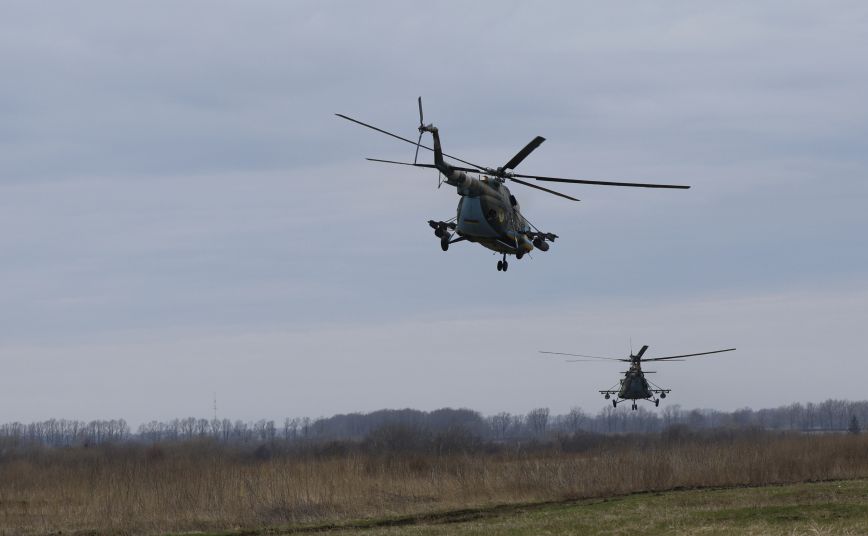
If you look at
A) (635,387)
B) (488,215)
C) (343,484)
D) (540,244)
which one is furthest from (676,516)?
(635,387)

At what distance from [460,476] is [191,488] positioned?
40.1 feet

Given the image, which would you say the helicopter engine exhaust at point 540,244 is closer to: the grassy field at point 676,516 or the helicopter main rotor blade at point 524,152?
the helicopter main rotor blade at point 524,152

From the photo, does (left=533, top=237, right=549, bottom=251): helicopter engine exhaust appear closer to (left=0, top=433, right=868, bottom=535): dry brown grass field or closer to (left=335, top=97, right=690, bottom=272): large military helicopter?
(left=335, top=97, right=690, bottom=272): large military helicopter

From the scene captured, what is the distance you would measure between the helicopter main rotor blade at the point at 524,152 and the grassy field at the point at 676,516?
1083 cm

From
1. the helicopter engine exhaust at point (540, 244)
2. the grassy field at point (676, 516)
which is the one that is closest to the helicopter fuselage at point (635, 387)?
the grassy field at point (676, 516)

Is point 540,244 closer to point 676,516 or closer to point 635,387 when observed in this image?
point 676,516

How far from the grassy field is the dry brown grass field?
3202 mm

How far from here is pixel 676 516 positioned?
32750 mm

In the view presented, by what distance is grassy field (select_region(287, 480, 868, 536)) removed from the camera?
96.3 ft

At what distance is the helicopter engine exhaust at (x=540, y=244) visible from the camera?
3531cm

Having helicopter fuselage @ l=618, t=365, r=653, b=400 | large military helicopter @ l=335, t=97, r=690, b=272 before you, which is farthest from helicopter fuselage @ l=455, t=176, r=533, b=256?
helicopter fuselage @ l=618, t=365, r=653, b=400

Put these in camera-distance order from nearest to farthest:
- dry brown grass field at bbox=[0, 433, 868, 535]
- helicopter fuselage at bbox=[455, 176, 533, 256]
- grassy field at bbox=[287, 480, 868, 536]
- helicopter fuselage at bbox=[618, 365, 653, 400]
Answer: grassy field at bbox=[287, 480, 868, 536]
helicopter fuselage at bbox=[455, 176, 533, 256]
dry brown grass field at bbox=[0, 433, 868, 535]
helicopter fuselage at bbox=[618, 365, 653, 400]

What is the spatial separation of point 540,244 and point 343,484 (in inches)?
660

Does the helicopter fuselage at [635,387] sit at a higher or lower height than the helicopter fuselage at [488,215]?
lower
